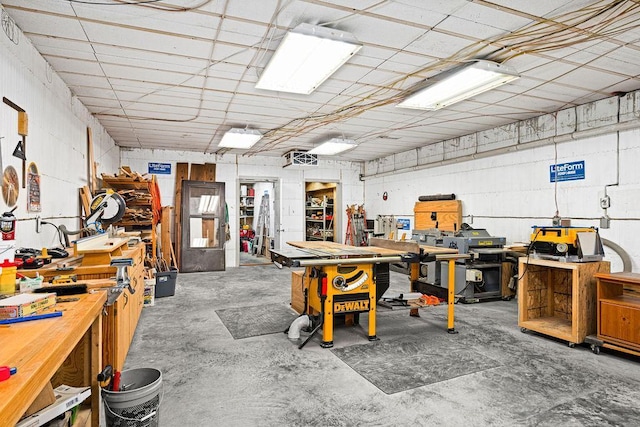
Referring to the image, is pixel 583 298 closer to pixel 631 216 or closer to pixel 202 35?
pixel 631 216

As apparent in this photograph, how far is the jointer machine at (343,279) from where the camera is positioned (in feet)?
11.5

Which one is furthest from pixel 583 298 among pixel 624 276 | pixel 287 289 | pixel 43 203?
pixel 43 203

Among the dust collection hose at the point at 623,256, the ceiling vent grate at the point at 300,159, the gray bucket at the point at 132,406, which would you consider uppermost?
the ceiling vent grate at the point at 300,159

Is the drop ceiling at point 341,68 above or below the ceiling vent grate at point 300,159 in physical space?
above

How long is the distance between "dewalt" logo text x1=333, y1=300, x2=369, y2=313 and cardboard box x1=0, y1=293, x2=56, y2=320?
2.49 meters

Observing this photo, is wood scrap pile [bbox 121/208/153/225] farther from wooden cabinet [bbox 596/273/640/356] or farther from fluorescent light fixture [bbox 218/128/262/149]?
wooden cabinet [bbox 596/273/640/356]

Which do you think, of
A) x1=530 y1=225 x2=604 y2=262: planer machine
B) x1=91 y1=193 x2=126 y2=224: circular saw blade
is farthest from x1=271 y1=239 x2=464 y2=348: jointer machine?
x1=91 y1=193 x2=126 y2=224: circular saw blade

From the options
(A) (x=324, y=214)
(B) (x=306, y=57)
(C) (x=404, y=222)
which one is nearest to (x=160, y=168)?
(A) (x=324, y=214)

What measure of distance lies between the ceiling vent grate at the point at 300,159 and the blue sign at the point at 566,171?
4900mm

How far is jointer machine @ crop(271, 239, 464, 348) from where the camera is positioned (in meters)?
3.52

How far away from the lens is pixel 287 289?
634 centimetres

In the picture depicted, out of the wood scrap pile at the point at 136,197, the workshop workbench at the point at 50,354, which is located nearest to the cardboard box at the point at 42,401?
the workshop workbench at the point at 50,354

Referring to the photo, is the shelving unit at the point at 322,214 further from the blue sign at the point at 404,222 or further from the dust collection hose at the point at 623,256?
the dust collection hose at the point at 623,256

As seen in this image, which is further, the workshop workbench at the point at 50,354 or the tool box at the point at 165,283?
the tool box at the point at 165,283
